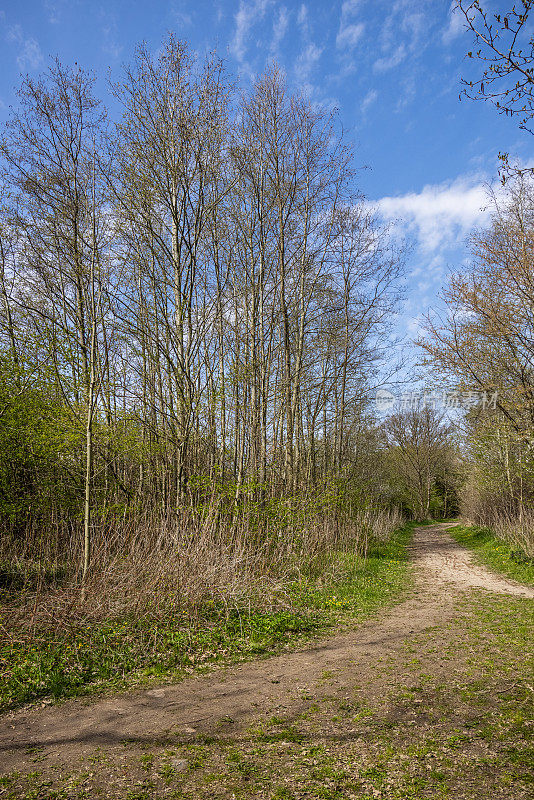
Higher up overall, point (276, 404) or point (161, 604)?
point (276, 404)

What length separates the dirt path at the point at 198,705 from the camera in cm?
318

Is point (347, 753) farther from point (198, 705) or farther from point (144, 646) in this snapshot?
point (144, 646)

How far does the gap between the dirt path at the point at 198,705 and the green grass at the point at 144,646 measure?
32 centimetres

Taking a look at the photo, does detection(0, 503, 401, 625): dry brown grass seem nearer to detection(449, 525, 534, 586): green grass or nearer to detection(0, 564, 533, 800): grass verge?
detection(0, 564, 533, 800): grass verge

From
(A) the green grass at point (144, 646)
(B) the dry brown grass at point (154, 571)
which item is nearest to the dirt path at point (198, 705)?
(A) the green grass at point (144, 646)

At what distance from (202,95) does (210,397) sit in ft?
19.5

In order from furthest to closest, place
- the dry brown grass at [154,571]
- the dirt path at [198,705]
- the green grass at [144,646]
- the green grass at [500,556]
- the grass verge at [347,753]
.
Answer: the green grass at [500,556], the dry brown grass at [154,571], the green grass at [144,646], the dirt path at [198,705], the grass verge at [347,753]

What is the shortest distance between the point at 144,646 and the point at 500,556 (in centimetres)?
945

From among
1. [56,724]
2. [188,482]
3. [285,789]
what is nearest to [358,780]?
[285,789]

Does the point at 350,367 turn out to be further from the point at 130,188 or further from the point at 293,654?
the point at 293,654

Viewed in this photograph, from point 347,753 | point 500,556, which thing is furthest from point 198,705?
point 500,556

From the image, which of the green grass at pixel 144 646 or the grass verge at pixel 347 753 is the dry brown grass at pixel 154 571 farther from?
the grass verge at pixel 347 753

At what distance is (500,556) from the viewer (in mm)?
11242

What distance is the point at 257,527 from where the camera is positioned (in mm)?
8820
